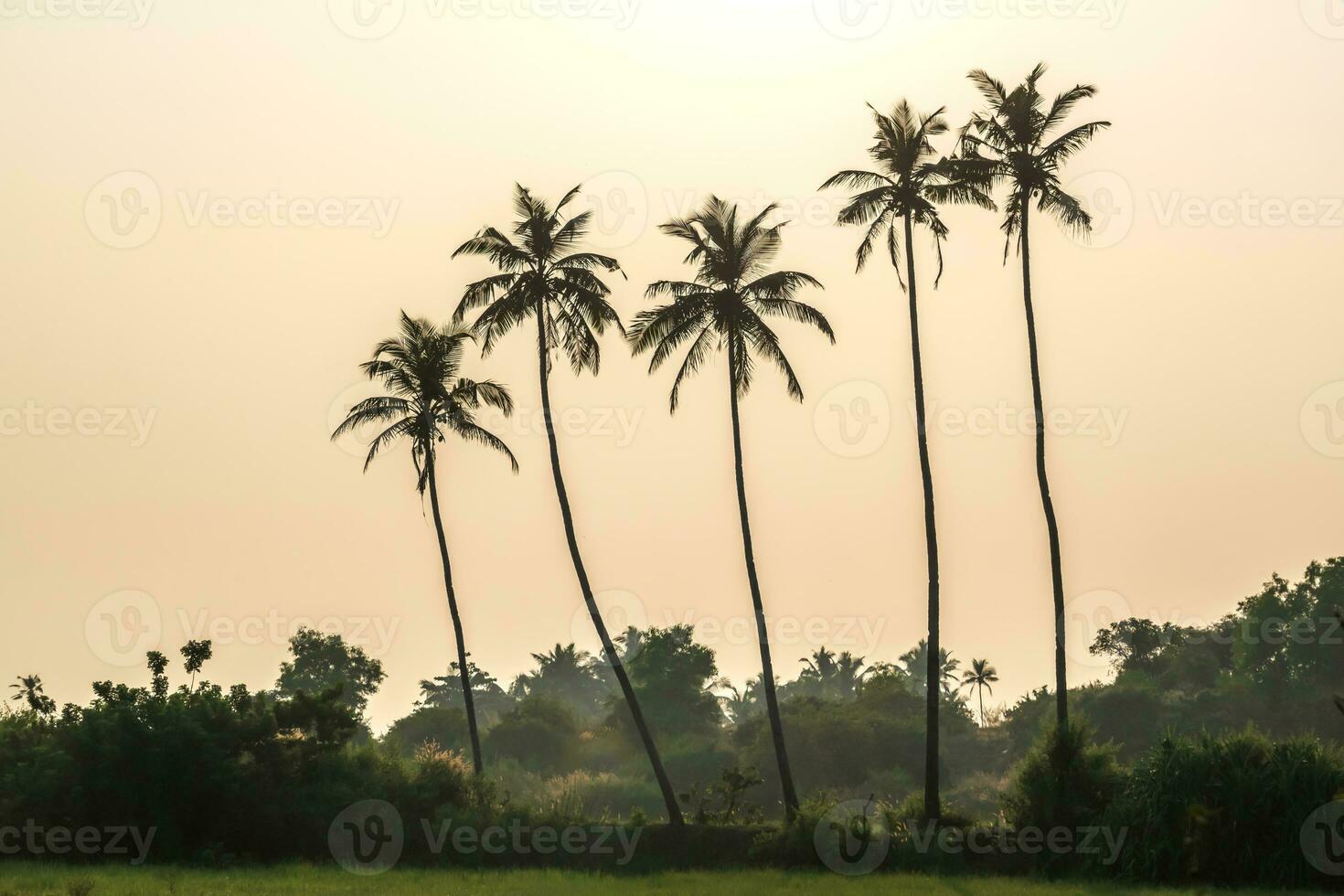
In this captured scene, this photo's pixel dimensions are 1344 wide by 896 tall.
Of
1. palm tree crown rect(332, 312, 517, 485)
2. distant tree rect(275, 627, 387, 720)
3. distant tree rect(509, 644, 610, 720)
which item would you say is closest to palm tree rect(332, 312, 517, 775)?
palm tree crown rect(332, 312, 517, 485)

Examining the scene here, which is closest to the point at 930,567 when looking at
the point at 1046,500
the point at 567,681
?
the point at 1046,500

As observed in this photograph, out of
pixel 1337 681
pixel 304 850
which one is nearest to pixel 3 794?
pixel 304 850

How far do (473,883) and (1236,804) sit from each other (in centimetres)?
2143

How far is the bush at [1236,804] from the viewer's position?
36.4 metres

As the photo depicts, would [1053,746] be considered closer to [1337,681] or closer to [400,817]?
[400,817]

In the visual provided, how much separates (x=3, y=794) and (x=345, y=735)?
36.4ft

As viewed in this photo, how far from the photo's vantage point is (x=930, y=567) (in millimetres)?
45781

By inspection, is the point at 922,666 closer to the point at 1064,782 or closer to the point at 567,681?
the point at 567,681

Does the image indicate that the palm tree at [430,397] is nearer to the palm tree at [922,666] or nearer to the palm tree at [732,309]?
the palm tree at [732,309]

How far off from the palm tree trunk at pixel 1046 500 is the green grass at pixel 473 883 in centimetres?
830

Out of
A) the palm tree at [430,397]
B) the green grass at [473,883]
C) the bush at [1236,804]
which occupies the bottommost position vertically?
the green grass at [473,883]

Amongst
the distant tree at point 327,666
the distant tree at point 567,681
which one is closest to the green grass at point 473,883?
the distant tree at point 327,666

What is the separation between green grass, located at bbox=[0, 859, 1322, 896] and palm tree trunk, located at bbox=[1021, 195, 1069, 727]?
830 cm

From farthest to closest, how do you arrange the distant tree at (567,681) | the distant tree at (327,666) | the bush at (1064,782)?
the distant tree at (567,681), the distant tree at (327,666), the bush at (1064,782)
